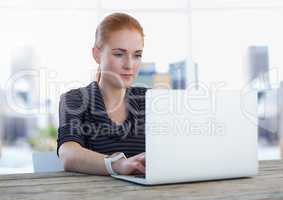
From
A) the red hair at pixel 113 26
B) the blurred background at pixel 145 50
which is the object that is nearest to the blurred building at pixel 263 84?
the blurred background at pixel 145 50

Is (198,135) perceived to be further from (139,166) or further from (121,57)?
(121,57)

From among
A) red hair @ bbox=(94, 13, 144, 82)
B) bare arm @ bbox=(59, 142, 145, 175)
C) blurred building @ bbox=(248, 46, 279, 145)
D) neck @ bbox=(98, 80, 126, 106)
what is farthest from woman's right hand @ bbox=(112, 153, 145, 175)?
blurred building @ bbox=(248, 46, 279, 145)

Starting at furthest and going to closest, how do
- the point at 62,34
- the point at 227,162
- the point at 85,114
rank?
the point at 62,34, the point at 85,114, the point at 227,162

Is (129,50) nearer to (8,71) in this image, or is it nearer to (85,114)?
(85,114)

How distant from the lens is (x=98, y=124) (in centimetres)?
182

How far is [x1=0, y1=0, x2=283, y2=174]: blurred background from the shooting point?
16.1 feet

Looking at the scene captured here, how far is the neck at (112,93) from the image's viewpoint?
1922mm

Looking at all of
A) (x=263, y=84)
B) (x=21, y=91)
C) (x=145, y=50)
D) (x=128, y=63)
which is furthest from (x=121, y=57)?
(x=263, y=84)

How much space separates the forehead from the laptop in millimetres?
780

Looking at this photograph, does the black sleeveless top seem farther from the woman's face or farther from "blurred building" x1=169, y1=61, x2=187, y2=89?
"blurred building" x1=169, y1=61, x2=187, y2=89

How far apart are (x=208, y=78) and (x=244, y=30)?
2.44 feet

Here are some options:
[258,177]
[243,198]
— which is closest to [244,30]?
[258,177]

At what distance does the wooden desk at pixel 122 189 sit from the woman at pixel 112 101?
1.41ft

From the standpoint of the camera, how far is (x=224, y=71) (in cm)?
521
